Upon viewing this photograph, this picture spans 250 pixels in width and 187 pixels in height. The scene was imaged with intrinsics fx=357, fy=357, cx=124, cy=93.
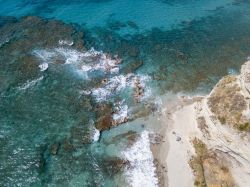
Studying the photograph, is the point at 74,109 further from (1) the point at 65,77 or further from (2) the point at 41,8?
(2) the point at 41,8

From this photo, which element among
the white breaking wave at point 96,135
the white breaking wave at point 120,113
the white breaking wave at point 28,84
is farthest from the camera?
the white breaking wave at point 28,84

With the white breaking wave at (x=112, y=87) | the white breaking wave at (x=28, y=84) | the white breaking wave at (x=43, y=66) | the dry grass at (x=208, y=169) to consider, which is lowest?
the dry grass at (x=208, y=169)

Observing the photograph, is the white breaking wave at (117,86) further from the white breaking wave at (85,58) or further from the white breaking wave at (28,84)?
the white breaking wave at (28,84)

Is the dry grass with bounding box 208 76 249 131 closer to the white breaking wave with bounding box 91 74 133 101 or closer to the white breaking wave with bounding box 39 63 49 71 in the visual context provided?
the white breaking wave with bounding box 91 74 133 101

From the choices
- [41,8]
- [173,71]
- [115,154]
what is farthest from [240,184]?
[41,8]

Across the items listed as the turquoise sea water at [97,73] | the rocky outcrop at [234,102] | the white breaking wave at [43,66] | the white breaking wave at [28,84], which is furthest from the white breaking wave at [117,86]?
the rocky outcrop at [234,102]

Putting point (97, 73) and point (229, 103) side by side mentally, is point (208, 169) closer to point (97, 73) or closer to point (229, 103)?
point (229, 103)
